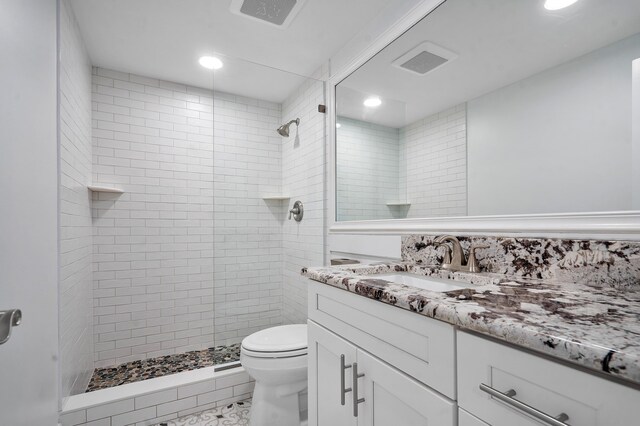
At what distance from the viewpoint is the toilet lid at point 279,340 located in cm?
174

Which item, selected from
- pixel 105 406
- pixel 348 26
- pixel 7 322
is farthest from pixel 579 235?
pixel 105 406

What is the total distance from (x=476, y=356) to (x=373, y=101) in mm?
1699

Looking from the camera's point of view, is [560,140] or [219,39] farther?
[219,39]

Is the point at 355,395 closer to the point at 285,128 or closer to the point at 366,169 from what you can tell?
the point at 366,169

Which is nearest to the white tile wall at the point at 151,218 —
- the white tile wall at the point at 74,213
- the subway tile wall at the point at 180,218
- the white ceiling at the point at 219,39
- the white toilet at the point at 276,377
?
the subway tile wall at the point at 180,218

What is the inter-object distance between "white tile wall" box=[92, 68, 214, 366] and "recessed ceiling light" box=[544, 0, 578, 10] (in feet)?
9.00

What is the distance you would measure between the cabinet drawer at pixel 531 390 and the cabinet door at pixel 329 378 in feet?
1.47

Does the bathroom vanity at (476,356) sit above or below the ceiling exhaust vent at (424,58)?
below

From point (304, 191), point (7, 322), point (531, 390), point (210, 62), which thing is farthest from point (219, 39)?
point (531, 390)

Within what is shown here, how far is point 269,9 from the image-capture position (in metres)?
1.89

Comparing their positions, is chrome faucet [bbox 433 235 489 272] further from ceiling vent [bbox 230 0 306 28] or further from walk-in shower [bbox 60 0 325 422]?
ceiling vent [bbox 230 0 306 28]

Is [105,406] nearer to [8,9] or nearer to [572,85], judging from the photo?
[8,9]

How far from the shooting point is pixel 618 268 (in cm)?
87

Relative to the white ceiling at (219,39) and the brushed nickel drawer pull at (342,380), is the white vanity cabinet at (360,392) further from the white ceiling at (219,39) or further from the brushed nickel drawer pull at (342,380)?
the white ceiling at (219,39)
